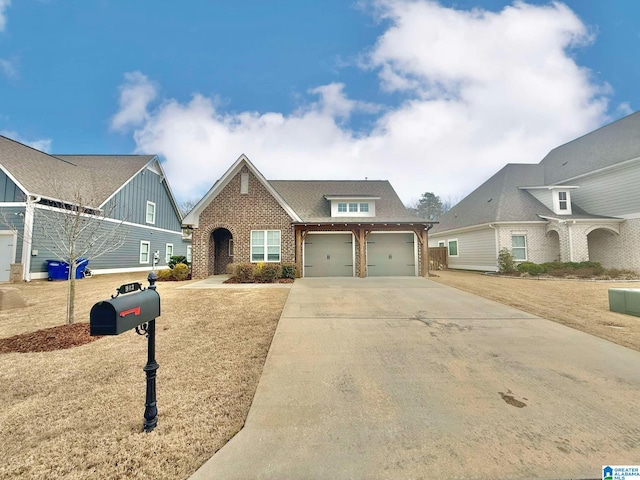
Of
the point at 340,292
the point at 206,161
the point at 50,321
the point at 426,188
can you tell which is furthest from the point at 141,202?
the point at 426,188

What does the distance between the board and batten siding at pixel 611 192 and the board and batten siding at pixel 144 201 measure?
96.1 ft

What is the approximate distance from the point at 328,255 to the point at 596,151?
19581 millimetres

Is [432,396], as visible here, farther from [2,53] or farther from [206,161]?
[2,53]

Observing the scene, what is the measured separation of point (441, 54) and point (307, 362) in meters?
12.3

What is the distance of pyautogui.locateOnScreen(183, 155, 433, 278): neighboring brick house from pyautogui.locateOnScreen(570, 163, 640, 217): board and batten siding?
12277mm

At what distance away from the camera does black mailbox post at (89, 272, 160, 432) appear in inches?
82.2

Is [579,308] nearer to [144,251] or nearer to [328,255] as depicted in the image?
[328,255]

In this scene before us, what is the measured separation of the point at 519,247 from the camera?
17.3m

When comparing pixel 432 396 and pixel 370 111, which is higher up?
pixel 370 111

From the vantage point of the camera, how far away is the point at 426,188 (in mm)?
52281

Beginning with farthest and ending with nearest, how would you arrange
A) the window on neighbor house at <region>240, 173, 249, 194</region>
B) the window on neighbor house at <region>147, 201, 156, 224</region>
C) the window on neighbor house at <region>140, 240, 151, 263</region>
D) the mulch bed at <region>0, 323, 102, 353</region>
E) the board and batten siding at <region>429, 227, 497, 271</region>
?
the window on neighbor house at <region>147, 201, 156, 224</region>
the window on neighbor house at <region>140, 240, 151, 263</region>
the board and batten siding at <region>429, 227, 497, 271</region>
the window on neighbor house at <region>240, 173, 249, 194</region>
the mulch bed at <region>0, 323, 102, 353</region>

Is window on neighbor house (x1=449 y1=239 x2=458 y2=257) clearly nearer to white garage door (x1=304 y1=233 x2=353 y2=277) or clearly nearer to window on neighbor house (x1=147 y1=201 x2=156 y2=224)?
white garage door (x1=304 y1=233 x2=353 y2=277)

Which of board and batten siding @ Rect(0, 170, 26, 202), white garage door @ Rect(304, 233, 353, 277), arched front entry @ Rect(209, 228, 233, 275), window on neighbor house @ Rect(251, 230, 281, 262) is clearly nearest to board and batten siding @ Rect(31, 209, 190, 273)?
board and batten siding @ Rect(0, 170, 26, 202)

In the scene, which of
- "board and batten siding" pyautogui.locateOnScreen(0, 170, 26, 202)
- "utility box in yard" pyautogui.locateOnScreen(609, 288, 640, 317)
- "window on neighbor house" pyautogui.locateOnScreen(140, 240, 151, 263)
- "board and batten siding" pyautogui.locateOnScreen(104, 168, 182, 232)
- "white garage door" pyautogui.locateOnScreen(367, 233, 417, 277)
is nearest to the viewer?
"utility box in yard" pyautogui.locateOnScreen(609, 288, 640, 317)
